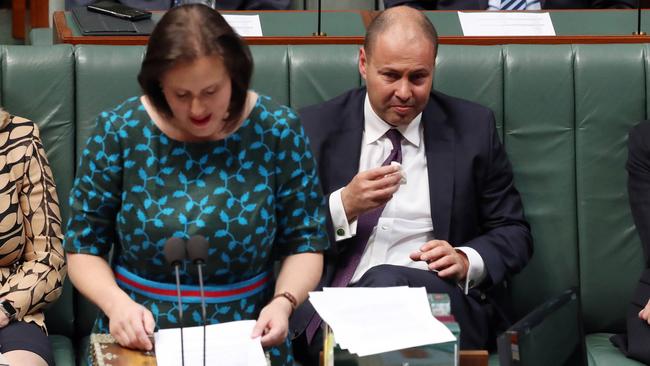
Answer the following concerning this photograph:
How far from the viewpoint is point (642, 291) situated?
340 centimetres

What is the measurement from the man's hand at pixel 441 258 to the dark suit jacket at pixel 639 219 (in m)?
0.53

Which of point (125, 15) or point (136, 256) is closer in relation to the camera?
point (136, 256)

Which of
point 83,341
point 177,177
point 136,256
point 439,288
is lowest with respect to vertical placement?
point 83,341

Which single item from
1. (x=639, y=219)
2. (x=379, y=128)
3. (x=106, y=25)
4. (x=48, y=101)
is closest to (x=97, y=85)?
(x=48, y=101)

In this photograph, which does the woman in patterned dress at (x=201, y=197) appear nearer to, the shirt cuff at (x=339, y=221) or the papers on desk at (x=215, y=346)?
the papers on desk at (x=215, y=346)

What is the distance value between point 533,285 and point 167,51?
1.65 m

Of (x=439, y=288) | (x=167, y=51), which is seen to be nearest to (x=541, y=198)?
(x=439, y=288)

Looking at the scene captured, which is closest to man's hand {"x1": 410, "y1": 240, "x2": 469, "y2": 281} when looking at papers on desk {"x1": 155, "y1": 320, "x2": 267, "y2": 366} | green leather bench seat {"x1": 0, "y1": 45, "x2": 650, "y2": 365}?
green leather bench seat {"x1": 0, "y1": 45, "x2": 650, "y2": 365}

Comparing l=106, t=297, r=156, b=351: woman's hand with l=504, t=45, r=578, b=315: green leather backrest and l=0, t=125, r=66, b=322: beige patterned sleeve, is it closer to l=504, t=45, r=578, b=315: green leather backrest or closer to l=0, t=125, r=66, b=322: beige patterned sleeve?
l=0, t=125, r=66, b=322: beige patterned sleeve

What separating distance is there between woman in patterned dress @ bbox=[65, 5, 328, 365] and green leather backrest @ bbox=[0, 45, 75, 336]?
0.92 meters

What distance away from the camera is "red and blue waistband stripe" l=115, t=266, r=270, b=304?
8.23 feet

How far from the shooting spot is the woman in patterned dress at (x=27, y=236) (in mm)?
3082

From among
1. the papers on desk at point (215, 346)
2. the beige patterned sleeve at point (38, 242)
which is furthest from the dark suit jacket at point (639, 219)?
the beige patterned sleeve at point (38, 242)

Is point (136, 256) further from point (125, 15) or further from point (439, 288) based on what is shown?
point (125, 15)
